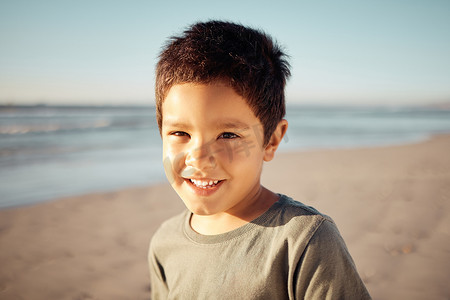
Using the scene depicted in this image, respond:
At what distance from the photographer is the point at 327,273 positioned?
113 cm

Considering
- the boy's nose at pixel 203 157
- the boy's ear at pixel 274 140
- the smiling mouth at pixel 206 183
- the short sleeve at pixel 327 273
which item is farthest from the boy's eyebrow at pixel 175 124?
the short sleeve at pixel 327 273

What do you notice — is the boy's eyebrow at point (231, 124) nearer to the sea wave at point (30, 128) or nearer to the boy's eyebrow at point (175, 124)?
the boy's eyebrow at point (175, 124)

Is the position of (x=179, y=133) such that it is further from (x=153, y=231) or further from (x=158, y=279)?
(x=153, y=231)

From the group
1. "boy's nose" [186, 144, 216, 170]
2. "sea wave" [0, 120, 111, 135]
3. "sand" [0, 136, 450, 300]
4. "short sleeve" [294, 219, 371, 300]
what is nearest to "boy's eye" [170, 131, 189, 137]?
"boy's nose" [186, 144, 216, 170]

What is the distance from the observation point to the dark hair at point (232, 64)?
Result: 1.30m

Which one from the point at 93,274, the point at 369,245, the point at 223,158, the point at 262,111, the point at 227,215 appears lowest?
the point at 93,274

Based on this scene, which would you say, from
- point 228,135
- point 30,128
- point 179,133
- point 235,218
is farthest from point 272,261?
point 30,128

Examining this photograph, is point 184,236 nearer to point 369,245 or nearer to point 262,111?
point 262,111

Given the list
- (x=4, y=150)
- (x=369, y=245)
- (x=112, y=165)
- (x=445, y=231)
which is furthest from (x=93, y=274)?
(x=4, y=150)

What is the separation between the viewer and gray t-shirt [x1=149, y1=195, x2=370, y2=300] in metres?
1.14

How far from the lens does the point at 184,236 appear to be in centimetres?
157

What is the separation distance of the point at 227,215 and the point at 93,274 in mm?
1821

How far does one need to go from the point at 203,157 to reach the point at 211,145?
6cm

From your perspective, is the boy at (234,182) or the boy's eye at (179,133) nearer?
the boy at (234,182)
